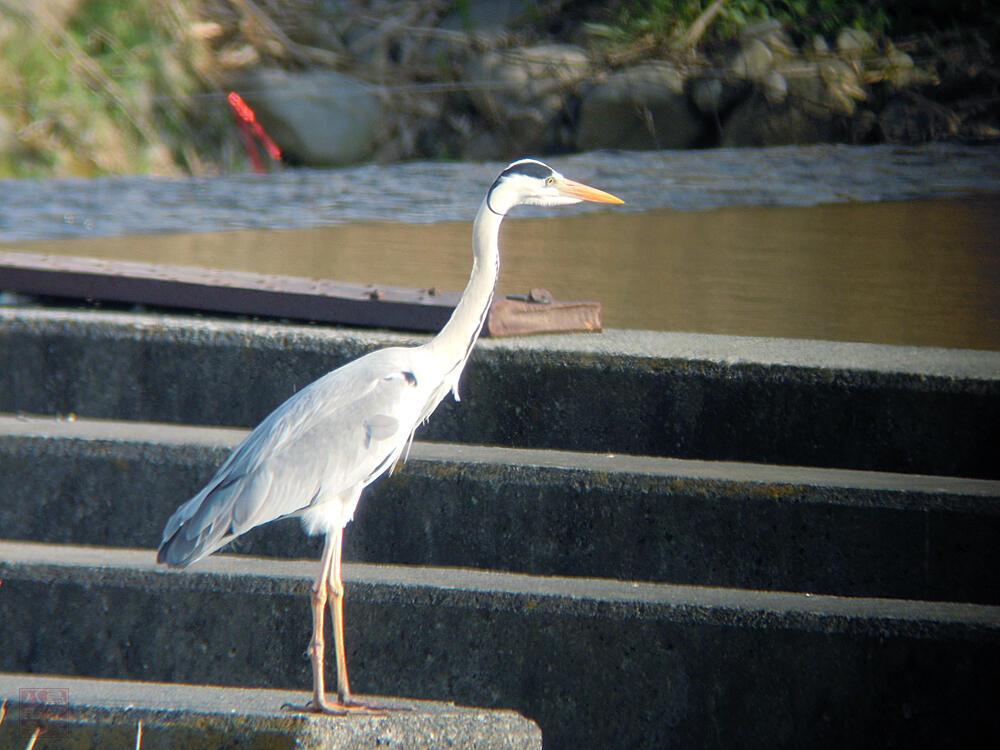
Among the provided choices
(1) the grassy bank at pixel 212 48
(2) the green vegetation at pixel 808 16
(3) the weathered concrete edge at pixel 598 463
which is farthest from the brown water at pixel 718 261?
(2) the green vegetation at pixel 808 16

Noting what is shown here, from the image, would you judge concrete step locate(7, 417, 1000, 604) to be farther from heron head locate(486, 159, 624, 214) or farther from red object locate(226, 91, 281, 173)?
red object locate(226, 91, 281, 173)

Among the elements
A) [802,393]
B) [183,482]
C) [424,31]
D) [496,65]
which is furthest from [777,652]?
[424,31]

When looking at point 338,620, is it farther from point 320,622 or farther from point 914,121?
point 914,121

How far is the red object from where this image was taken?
8.43 meters

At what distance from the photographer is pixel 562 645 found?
9.18ft

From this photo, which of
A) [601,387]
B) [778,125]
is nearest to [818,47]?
[778,125]

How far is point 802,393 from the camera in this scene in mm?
3090

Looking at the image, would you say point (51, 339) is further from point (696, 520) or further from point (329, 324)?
point (696, 520)

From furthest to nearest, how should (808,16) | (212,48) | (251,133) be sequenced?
(212,48) → (808,16) → (251,133)

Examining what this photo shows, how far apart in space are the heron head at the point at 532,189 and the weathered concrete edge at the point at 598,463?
26.6 inches

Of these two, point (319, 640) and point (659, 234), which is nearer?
point (319, 640)

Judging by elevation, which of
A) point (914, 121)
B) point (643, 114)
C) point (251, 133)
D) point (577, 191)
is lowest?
point (251, 133)

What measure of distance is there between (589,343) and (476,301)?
646mm

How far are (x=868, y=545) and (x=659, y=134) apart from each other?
16.6 feet
